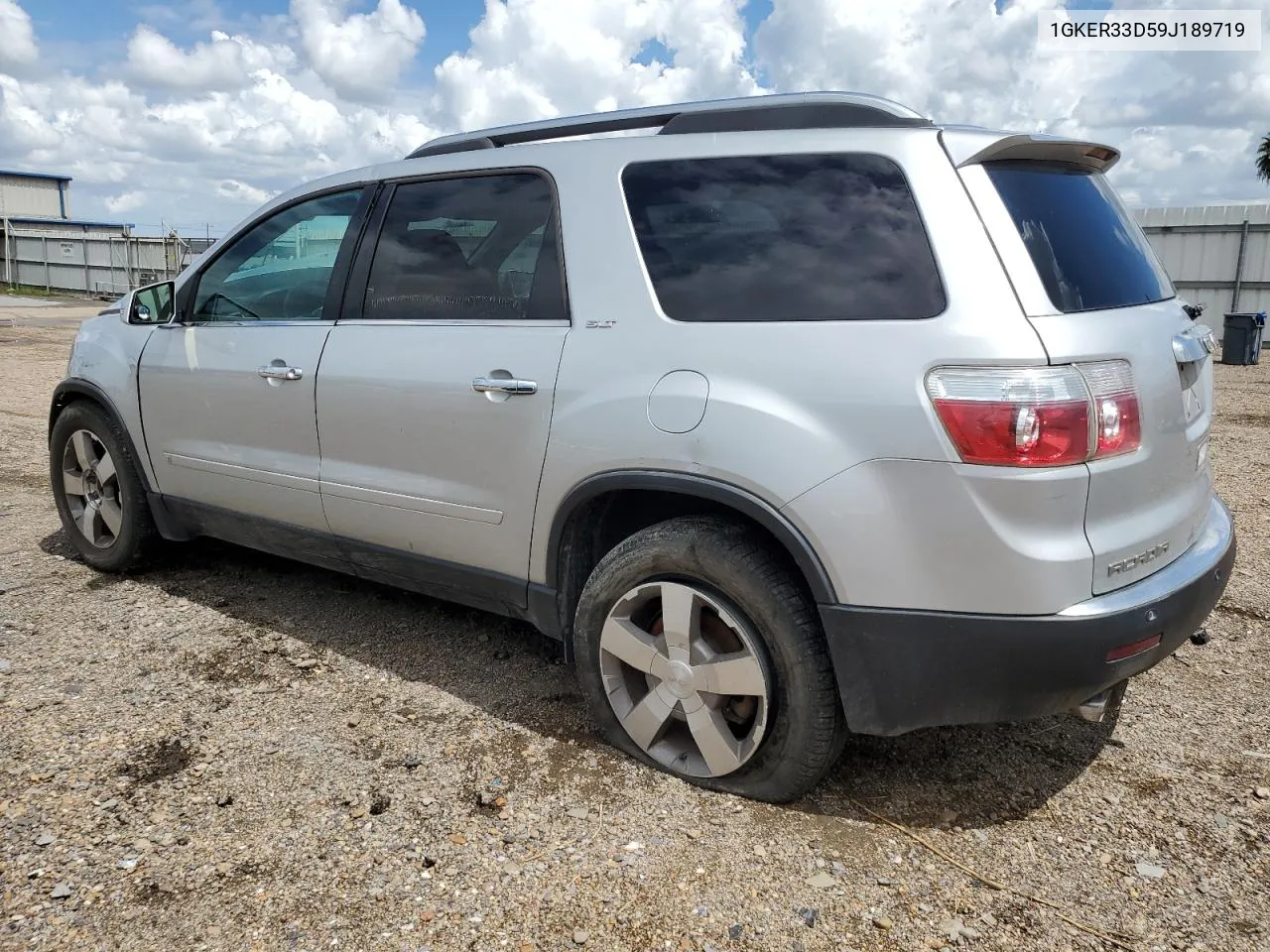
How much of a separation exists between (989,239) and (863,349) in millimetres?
397

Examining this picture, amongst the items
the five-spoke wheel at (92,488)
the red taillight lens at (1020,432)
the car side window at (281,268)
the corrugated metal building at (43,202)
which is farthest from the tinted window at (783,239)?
the corrugated metal building at (43,202)

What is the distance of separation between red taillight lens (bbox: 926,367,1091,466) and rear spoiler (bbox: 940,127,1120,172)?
0.60 meters

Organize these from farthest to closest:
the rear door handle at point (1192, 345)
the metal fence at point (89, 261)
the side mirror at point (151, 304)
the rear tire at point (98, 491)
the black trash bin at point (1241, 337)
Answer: the metal fence at point (89, 261)
the black trash bin at point (1241, 337)
the rear tire at point (98, 491)
the side mirror at point (151, 304)
the rear door handle at point (1192, 345)

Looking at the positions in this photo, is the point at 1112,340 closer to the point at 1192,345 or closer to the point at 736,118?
the point at 1192,345

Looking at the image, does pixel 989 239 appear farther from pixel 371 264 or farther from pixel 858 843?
pixel 371 264

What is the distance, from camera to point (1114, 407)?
2322mm

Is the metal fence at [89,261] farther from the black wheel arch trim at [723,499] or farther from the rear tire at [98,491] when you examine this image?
the black wheel arch trim at [723,499]

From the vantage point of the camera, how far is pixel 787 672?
2576 mm

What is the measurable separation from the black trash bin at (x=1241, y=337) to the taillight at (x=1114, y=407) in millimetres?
14989

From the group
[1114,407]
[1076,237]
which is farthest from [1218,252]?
[1114,407]

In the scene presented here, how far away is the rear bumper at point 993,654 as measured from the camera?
7.58ft

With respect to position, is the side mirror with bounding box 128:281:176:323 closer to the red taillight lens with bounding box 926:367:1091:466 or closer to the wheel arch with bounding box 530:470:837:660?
the wheel arch with bounding box 530:470:837:660

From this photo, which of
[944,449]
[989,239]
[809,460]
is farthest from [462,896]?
[989,239]

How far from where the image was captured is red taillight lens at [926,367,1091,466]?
2227 mm
